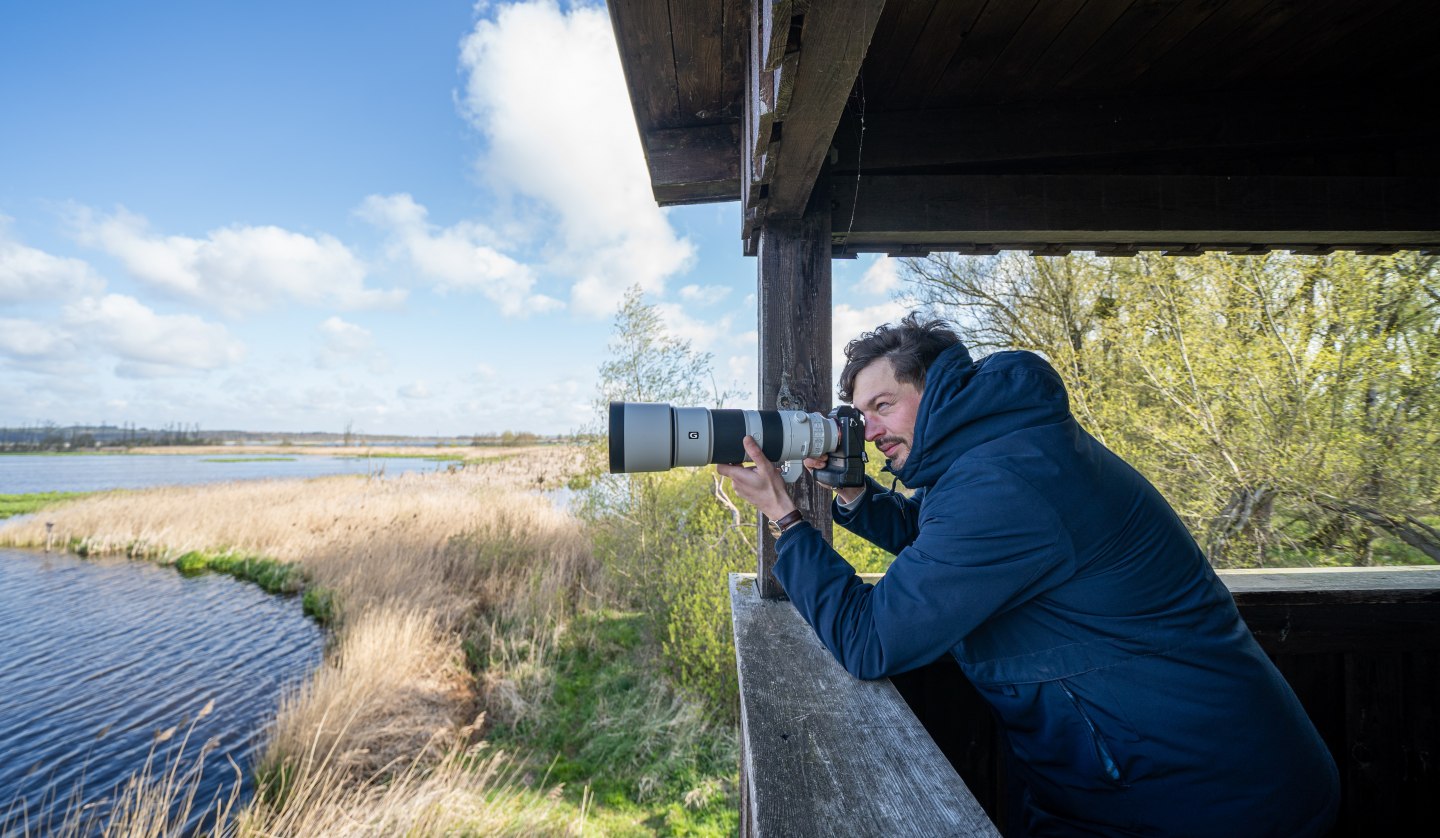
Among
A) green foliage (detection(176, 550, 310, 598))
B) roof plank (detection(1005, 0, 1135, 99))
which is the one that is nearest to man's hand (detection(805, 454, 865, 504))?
roof plank (detection(1005, 0, 1135, 99))

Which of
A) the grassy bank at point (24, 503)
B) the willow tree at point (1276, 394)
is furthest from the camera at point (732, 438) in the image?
the grassy bank at point (24, 503)

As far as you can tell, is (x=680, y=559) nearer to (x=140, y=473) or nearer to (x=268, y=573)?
(x=268, y=573)

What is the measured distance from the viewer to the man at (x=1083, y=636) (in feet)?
2.85

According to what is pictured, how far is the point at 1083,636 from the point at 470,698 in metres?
5.36

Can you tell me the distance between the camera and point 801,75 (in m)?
0.94

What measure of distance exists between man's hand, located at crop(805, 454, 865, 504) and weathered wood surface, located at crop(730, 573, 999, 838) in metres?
0.45

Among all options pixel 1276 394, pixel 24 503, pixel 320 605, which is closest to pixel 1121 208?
pixel 1276 394

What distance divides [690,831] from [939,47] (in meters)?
3.94

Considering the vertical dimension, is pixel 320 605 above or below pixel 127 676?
above

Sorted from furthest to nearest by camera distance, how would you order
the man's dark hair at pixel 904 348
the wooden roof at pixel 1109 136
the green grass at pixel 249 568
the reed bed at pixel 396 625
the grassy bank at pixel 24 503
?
1. the grassy bank at pixel 24 503
2. the green grass at pixel 249 568
3. the reed bed at pixel 396 625
4. the wooden roof at pixel 1109 136
5. the man's dark hair at pixel 904 348

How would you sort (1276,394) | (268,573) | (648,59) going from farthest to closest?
(268,573) → (1276,394) → (648,59)

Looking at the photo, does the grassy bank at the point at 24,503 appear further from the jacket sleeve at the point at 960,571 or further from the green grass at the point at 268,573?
the jacket sleeve at the point at 960,571

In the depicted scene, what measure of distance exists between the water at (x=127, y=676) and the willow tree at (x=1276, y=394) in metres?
6.69

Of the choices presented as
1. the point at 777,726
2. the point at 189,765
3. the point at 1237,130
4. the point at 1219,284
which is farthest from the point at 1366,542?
the point at 189,765
